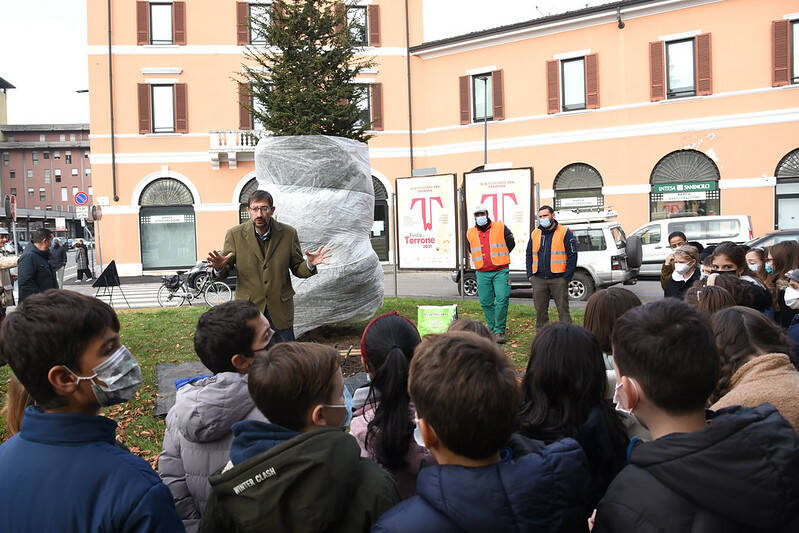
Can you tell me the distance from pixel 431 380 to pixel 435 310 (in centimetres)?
486

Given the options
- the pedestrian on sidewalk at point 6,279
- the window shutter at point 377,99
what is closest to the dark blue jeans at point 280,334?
the pedestrian on sidewalk at point 6,279

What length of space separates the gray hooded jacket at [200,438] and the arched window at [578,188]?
75.3ft

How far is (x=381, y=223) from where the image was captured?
89.4 ft

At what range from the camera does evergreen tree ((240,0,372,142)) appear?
870cm

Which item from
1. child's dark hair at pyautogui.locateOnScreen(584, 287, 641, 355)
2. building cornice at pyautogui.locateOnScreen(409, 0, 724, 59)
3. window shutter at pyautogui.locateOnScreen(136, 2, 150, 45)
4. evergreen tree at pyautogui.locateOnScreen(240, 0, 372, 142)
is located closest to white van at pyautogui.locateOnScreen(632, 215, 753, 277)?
building cornice at pyautogui.locateOnScreen(409, 0, 724, 59)

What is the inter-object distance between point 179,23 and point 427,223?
18.6 m

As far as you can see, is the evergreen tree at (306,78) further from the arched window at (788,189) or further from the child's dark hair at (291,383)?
the arched window at (788,189)

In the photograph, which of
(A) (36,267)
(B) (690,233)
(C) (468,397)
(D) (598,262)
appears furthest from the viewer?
(B) (690,233)

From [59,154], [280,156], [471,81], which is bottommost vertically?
[280,156]

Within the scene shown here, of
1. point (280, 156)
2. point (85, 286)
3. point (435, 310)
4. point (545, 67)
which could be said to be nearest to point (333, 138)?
point (280, 156)

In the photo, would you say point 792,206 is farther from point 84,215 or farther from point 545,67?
point 84,215

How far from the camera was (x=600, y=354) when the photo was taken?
2379mm

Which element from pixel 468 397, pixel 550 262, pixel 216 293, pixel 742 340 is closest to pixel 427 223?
pixel 550 262

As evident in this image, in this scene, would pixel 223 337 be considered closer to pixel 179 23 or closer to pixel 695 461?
pixel 695 461
